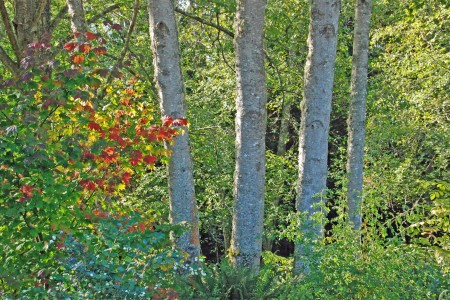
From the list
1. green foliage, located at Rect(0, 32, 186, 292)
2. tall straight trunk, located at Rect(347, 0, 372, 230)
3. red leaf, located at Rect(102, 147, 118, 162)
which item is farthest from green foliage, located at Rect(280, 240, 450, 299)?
tall straight trunk, located at Rect(347, 0, 372, 230)

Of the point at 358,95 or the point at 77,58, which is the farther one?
the point at 358,95

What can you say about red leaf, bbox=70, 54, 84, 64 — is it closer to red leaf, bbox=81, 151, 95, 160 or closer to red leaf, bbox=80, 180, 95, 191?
red leaf, bbox=81, 151, 95, 160

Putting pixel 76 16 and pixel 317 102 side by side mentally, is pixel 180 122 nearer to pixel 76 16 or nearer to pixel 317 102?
pixel 317 102

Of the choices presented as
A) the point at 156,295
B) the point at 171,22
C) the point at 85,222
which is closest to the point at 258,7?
the point at 171,22

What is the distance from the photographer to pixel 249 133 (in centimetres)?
594

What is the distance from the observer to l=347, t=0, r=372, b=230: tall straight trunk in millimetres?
8977

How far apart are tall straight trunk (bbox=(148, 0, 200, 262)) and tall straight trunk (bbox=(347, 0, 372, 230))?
141 inches

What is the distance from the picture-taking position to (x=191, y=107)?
12805 mm

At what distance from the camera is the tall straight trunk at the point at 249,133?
5.94 metres

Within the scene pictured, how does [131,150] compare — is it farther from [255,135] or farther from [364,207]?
[364,207]

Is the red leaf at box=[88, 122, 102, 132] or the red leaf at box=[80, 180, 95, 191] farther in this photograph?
the red leaf at box=[88, 122, 102, 132]

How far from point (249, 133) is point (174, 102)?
0.80 meters

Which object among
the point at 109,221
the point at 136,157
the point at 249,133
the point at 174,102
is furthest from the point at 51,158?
the point at 249,133

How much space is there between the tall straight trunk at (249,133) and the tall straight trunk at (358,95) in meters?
3.30
